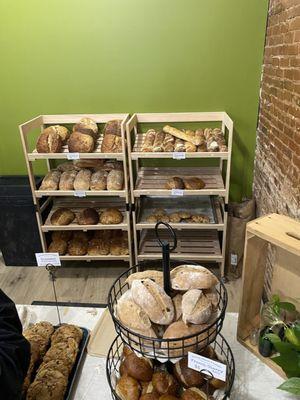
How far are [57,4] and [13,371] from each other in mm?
2471

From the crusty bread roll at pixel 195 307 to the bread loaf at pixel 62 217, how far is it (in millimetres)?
1901

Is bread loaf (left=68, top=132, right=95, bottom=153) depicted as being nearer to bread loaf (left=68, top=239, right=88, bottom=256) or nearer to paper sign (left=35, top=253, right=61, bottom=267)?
bread loaf (left=68, top=239, right=88, bottom=256)

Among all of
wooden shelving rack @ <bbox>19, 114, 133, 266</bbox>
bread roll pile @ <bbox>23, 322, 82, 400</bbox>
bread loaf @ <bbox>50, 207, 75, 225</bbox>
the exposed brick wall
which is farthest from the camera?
bread loaf @ <bbox>50, 207, 75, 225</bbox>

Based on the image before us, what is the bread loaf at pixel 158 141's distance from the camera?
7.20 feet

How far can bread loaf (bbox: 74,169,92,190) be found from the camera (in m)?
2.36

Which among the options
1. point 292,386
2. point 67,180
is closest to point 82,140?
point 67,180

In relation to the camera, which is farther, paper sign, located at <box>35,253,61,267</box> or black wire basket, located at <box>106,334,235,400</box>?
paper sign, located at <box>35,253,61,267</box>

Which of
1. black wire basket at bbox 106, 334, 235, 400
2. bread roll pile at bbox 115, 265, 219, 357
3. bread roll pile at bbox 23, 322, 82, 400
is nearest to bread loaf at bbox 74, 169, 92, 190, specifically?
bread roll pile at bbox 23, 322, 82, 400

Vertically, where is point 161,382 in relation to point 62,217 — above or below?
above

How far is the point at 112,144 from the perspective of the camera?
2.29 m

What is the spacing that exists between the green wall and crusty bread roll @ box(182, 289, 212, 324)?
2.06 meters

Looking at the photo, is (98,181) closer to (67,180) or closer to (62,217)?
(67,180)

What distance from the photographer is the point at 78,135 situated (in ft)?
7.64

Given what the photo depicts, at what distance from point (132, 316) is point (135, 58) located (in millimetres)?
2189
